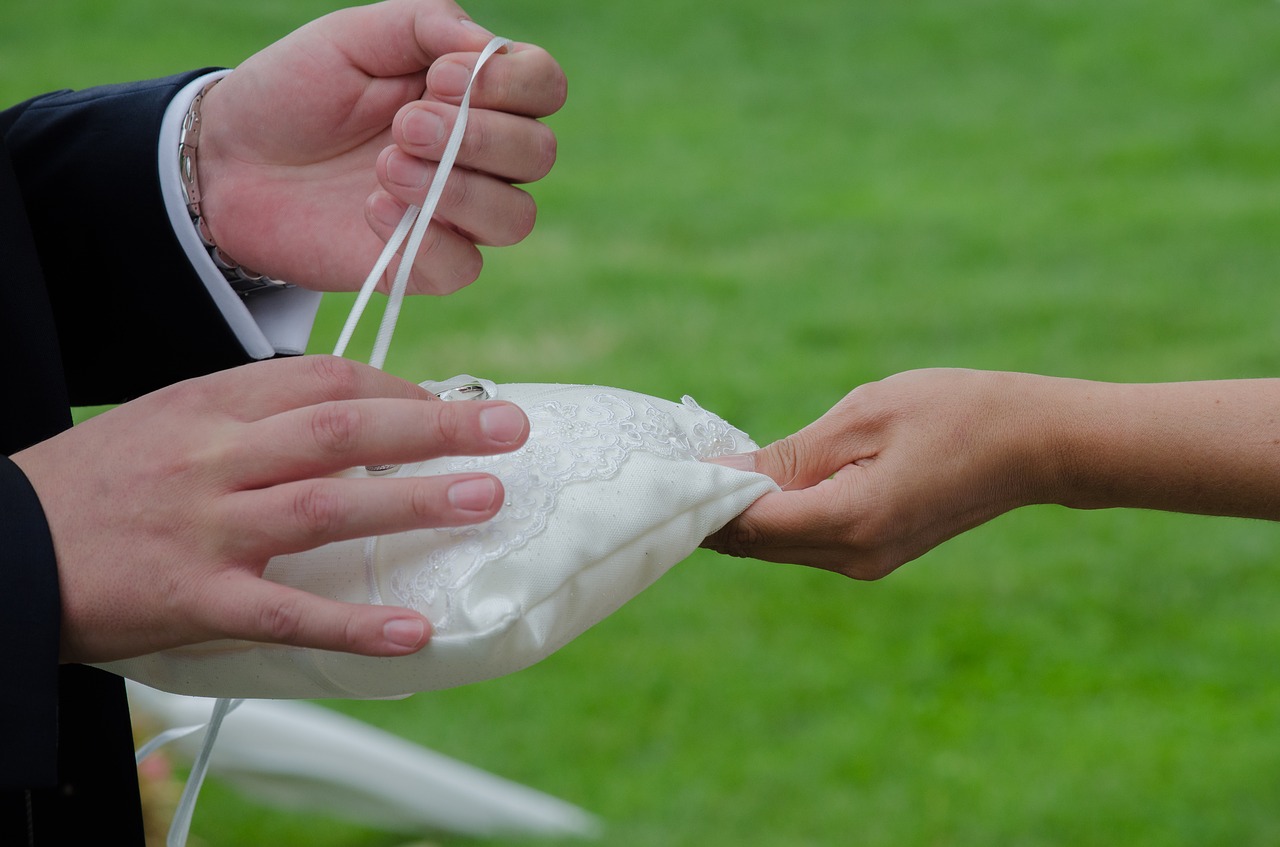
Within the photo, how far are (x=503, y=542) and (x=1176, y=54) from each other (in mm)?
6454

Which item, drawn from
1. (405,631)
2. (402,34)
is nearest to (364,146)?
(402,34)

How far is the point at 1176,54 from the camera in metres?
6.59

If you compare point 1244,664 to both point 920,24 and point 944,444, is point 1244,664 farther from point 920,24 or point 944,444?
point 920,24

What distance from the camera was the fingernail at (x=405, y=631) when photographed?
101 centimetres

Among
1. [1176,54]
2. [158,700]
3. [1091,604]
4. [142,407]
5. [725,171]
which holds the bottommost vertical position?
[158,700]

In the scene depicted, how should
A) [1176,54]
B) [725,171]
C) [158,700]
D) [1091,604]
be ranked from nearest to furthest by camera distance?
1. [158,700]
2. [1091,604]
3. [725,171]
4. [1176,54]

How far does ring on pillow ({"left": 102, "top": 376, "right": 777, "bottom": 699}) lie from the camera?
114cm


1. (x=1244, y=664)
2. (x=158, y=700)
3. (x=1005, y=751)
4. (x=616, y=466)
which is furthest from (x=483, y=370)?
(x=616, y=466)

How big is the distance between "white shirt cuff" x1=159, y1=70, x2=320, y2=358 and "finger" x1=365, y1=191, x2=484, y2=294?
165 mm

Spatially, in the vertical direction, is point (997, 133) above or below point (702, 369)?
above

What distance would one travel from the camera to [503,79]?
53.3 inches

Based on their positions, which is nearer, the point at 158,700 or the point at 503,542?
the point at 503,542

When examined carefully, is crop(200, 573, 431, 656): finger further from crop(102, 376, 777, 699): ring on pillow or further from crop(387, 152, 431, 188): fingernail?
crop(387, 152, 431, 188): fingernail

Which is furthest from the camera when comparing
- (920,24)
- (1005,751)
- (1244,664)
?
(920,24)
